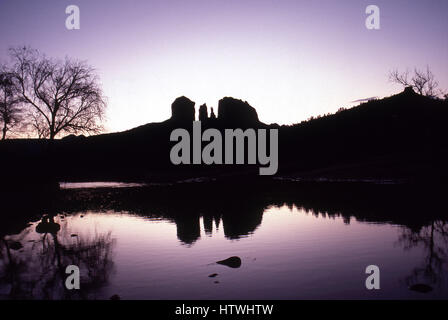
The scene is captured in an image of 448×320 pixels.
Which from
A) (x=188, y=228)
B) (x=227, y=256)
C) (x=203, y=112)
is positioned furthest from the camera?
(x=203, y=112)

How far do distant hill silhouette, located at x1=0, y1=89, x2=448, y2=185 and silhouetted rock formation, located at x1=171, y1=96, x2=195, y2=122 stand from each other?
15.2m

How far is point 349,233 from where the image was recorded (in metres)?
15.0

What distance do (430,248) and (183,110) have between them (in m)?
123

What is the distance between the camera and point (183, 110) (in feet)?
432

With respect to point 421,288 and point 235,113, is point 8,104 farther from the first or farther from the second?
point 235,113

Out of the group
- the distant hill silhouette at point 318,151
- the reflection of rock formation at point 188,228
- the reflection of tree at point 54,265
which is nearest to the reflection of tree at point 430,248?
the reflection of rock formation at point 188,228

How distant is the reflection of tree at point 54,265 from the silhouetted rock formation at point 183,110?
115m

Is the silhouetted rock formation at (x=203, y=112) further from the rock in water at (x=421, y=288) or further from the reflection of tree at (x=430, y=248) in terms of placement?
the rock in water at (x=421, y=288)

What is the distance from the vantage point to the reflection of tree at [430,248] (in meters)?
9.12

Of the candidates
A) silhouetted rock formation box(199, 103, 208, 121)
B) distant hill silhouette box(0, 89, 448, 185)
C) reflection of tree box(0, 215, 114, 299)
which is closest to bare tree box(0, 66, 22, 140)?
distant hill silhouette box(0, 89, 448, 185)

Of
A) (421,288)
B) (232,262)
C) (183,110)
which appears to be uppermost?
(183,110)

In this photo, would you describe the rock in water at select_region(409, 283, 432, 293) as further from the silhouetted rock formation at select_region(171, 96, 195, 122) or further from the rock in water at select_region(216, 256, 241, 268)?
the silhouetted rock formation at select_region(171, 96, 195, 122)

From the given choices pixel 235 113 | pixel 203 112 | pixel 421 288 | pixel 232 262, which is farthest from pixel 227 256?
pixel 235 113

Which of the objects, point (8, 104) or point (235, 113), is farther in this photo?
point (235, 113)
